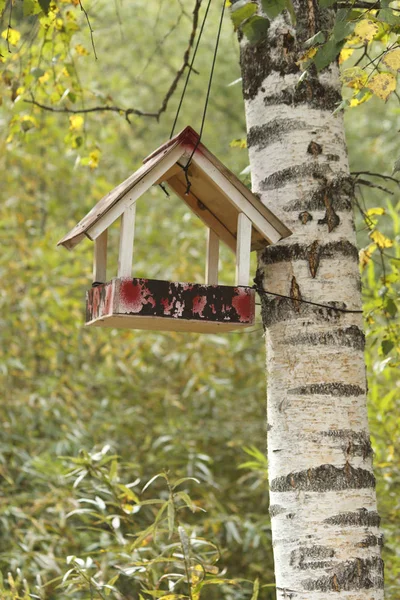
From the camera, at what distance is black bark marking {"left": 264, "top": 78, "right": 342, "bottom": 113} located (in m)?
1.21

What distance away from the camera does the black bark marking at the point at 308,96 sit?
121cm

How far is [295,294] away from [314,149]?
0.75 ft

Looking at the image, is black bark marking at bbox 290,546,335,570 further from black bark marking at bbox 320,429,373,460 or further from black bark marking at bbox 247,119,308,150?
black bark marking at bbox 247,119,308,150

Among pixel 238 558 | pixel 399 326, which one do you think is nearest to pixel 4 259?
pixel 238 558

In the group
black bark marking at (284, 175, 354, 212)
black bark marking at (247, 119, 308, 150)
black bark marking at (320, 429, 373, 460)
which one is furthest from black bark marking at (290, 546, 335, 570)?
black bark marking at (247, 119, 308, 150)

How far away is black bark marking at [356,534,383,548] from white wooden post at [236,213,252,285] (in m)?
0.40

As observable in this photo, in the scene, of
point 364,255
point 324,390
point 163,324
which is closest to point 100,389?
point 364,255

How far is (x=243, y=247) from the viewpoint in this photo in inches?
45.9

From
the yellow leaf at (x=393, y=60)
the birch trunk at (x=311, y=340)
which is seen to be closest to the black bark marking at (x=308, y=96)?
the birch trunk at (x=311, y=340)

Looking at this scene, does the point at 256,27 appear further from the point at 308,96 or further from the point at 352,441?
the point at 352,441

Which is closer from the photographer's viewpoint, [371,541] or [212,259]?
[371,541]

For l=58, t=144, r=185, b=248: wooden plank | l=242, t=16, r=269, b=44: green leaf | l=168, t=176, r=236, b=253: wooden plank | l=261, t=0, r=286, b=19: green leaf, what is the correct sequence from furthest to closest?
l=168, t=176, r=236, b=253: wooden plank < l=58, t=144, r=185, b=248: wooden plank < l=242, t=16, r=269, b=44: green leaf < l=261, t=0, r=286, b=19: green leaf

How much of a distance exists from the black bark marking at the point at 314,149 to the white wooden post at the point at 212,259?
0.88ft

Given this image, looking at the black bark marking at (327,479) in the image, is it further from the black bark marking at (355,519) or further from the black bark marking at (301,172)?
the black bark marking at (301,172)
